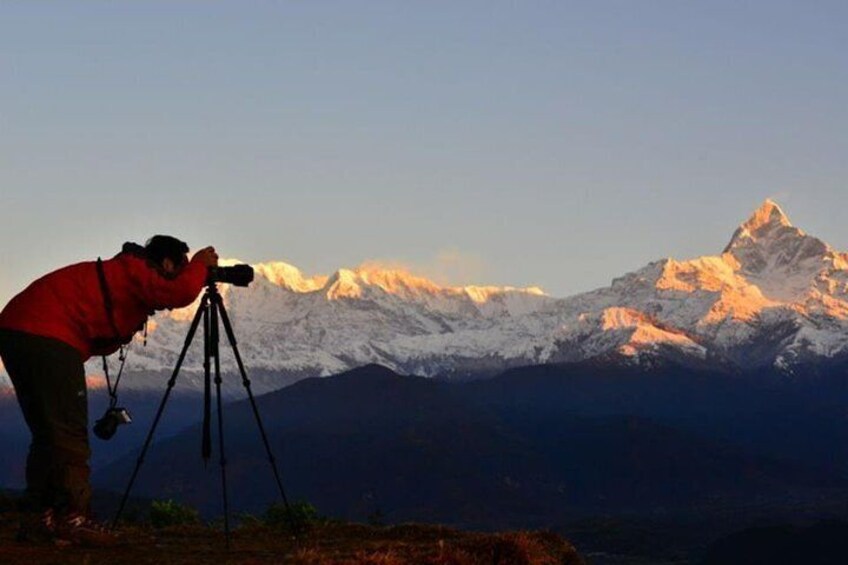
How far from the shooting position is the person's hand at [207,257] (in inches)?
786

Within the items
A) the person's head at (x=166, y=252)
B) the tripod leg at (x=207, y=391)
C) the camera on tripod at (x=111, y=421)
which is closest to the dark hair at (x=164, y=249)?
the person's head at (x=166, y=252)

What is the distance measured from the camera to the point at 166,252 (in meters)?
19.8

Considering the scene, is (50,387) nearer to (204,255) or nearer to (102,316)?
(102,316)

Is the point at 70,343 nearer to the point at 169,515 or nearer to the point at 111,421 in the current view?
the point at 111,421

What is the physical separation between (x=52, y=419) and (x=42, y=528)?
151 centimetres

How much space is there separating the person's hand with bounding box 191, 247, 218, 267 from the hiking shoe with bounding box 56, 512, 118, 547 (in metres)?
3.95

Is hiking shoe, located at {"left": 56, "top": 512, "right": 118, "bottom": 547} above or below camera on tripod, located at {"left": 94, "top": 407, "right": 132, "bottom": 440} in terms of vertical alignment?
below

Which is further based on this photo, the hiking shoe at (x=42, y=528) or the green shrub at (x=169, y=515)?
the green shrub at (x=169, y=515)

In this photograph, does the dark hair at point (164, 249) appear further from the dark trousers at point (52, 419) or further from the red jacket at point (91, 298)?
the dark trousers at point (52, 419)

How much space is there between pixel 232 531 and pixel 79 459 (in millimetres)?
4277

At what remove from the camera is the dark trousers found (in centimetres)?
1892

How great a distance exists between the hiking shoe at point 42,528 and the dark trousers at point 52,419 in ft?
0.51

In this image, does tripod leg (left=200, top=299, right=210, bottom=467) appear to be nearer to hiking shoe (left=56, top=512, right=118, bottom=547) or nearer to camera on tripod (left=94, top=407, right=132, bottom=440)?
camera on tripod (left=94, top=407, right=132, bottom=440)

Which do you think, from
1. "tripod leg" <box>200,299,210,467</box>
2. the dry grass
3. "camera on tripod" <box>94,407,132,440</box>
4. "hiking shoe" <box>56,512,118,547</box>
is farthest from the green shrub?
"hiking shoe" <box>56,512,118,547</box>
